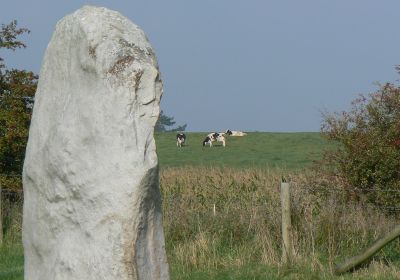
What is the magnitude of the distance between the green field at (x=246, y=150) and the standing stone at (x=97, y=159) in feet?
97.5

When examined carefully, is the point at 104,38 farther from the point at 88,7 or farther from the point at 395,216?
the point at 395,216

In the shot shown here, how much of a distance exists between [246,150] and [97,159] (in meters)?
42.8

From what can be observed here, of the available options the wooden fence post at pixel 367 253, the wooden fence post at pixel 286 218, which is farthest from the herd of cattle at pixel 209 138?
the wooden fence post at pixel 367 253

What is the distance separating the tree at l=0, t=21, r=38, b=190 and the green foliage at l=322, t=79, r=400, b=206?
6.19 m

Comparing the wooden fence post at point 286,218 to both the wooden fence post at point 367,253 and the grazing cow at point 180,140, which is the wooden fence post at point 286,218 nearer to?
the wooden fence post at point 367,253

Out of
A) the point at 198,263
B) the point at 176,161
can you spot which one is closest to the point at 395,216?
the point at 198,263

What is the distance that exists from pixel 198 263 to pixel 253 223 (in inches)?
60.1

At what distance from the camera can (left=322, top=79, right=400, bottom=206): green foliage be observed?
17.1 meters

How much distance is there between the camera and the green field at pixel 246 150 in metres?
41.8

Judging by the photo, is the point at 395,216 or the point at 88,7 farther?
the point at 395,216

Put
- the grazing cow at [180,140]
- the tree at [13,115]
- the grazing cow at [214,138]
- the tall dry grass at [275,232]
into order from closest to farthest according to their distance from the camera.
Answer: the tall dry grass at [275,232], the tree at [13,115], the grazing cow at [214,138], the grazing cow at [180,140]

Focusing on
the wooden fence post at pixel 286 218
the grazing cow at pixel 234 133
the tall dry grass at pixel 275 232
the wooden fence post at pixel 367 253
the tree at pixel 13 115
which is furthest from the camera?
the grazing cow at pixel 234 133

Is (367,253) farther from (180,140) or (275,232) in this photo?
(180,140)

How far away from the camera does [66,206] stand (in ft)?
25.1
